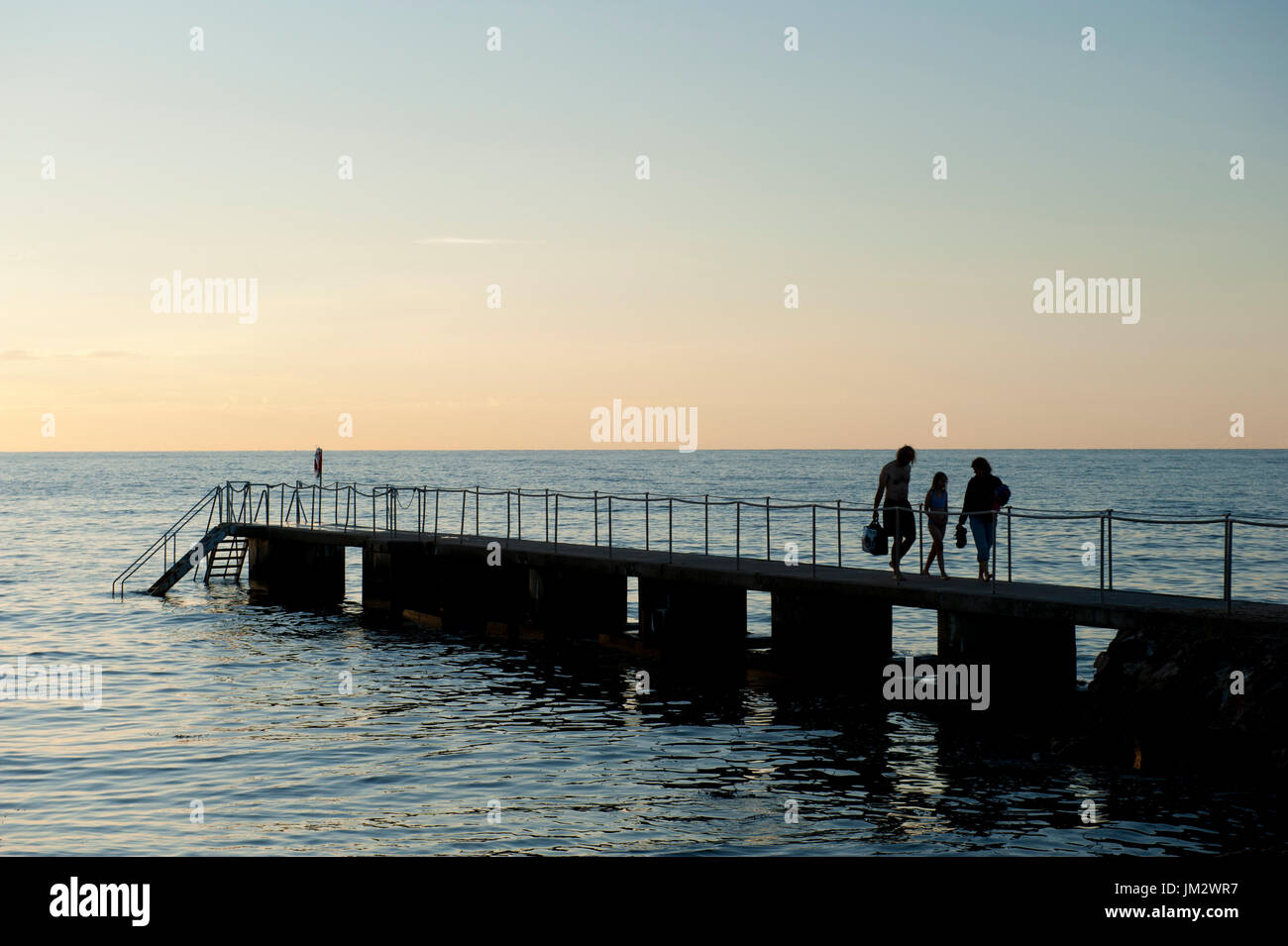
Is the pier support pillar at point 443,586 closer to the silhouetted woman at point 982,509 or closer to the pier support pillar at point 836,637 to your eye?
the pier support pillar at point 836,637

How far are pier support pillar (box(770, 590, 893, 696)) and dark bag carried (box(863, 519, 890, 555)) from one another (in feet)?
5.78

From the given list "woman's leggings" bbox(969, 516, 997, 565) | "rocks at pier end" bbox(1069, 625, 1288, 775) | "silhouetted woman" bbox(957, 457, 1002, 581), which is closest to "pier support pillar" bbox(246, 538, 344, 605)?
"silhouetted woman" bbox(957, 457, 1002, 581)

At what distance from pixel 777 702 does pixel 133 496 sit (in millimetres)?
111850

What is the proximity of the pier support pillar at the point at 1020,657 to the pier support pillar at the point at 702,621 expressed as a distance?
232 inches

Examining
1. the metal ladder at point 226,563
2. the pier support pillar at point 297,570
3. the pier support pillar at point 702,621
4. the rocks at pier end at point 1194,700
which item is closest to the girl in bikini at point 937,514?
the rocks at pier end at point 1194,700

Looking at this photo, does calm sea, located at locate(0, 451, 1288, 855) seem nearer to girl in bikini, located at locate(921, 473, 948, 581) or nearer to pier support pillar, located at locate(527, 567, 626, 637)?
pier support pillar, located at locate(527, 567, 626, 637)

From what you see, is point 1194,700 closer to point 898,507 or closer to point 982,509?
point 982,509

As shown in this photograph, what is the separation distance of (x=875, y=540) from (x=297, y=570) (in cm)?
2239

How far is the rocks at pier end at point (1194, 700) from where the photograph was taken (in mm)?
13906

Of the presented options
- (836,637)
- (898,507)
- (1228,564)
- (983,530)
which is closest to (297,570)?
(836,637)

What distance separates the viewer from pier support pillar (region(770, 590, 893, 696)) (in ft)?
68.7

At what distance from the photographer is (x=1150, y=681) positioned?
15.3 metres
